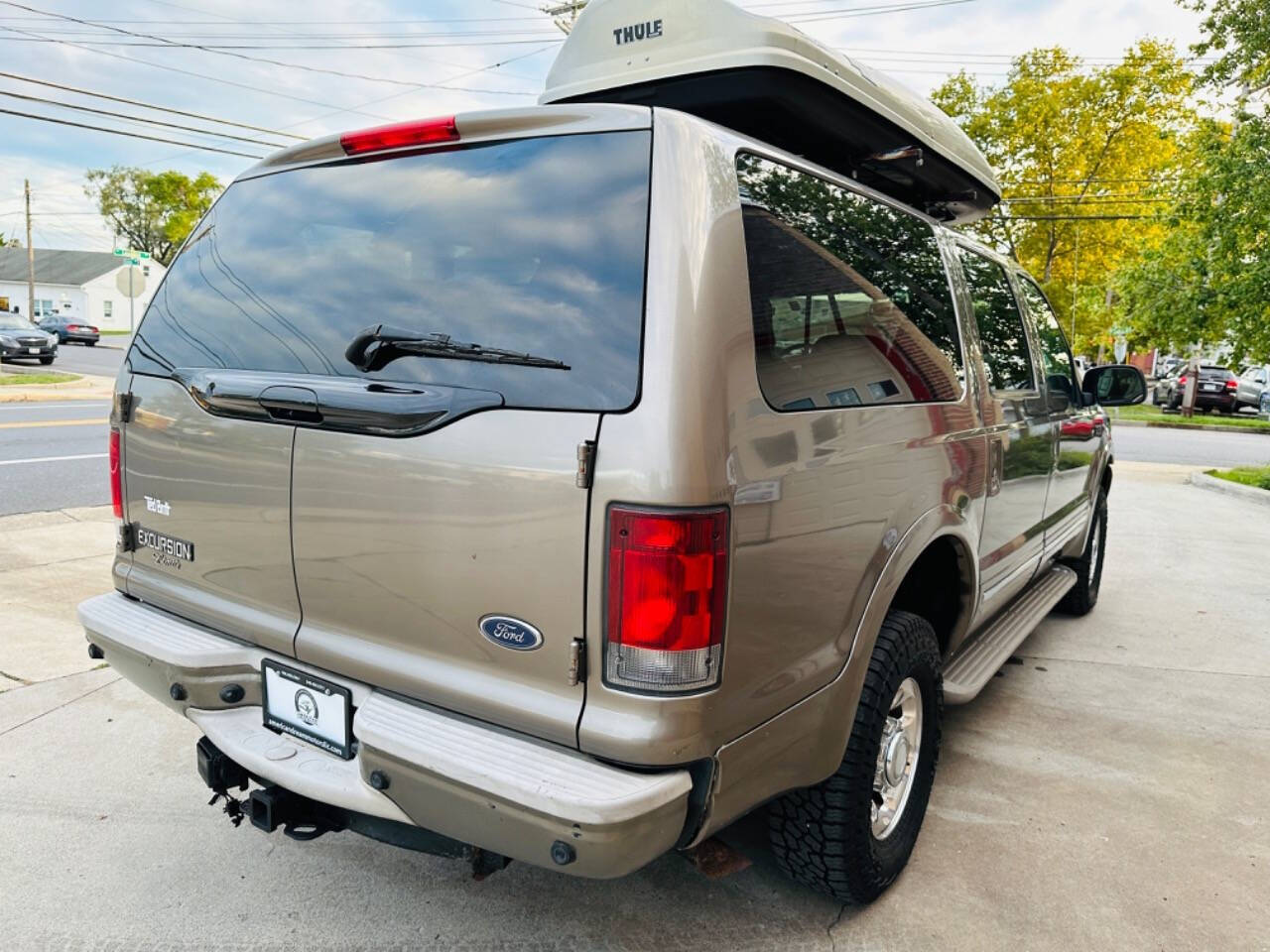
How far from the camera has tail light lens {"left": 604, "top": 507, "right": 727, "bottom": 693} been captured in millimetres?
1678

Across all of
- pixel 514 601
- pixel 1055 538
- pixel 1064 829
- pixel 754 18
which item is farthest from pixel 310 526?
pixel 1055 538

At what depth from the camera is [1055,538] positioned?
4398 millimetres

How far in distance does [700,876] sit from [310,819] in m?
1.12

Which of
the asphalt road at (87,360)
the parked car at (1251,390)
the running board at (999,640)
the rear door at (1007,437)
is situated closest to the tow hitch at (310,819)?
the running board at (999,640)

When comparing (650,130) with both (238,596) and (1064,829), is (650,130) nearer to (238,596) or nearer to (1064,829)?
(238,596)

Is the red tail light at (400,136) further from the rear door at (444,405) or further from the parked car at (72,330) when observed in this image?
the parked car at (72,330)

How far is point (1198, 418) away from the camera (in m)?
23.6

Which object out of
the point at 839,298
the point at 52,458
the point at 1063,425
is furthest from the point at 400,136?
the point at 52,458

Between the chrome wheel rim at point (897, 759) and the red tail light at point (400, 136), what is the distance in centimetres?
185

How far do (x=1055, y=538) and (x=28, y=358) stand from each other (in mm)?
28006

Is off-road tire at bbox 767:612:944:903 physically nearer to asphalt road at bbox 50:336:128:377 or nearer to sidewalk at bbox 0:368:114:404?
sidewalk at bbox 0:368:114:404

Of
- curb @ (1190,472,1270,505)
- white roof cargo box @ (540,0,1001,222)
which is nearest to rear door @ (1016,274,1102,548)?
white roof cargo box @ (540,0,1001,222)

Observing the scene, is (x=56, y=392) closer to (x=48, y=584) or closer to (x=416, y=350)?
(x=48, y=584)

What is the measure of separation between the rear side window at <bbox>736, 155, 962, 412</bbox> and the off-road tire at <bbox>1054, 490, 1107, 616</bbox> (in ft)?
9.66
